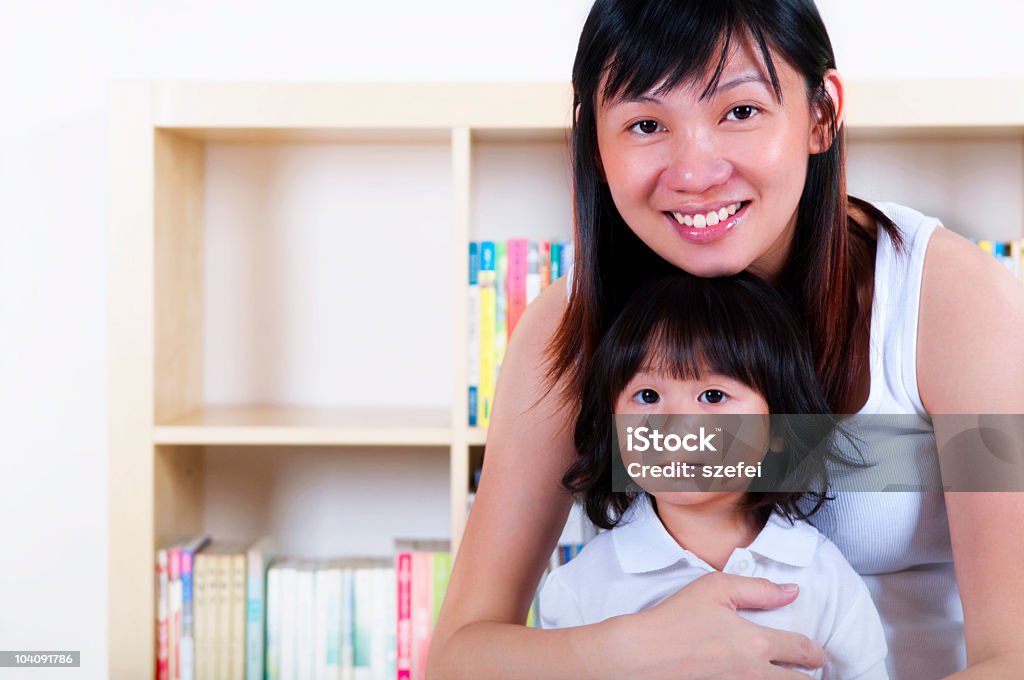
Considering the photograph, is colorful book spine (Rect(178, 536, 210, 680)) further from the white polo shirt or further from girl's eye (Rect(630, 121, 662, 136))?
girl's eye (Rect(630, 121, 662, 136))

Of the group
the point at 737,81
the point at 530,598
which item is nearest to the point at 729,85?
the point at 737,81

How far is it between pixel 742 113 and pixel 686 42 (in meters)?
0.05

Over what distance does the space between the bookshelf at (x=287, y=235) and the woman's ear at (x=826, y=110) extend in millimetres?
440

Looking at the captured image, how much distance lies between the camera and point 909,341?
0.65 m

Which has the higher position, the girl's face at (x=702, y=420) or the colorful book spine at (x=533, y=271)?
the colorful book spine at (x=533, y=271)

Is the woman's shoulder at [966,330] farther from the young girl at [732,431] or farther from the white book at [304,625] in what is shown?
A: the white book at [304,625]

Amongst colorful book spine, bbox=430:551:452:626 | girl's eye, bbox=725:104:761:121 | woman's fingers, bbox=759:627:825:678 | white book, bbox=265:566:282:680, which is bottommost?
white book, bbox=265:566:282:680

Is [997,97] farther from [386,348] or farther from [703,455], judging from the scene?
[386,348]

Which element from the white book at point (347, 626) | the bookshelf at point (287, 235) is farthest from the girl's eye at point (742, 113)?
the white book at point (347, 626)

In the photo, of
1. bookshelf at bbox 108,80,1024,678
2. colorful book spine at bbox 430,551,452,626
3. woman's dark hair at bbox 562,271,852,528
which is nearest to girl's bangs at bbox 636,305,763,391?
woman's dark hair at bbox 562,271,852,528

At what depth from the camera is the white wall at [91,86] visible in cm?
124

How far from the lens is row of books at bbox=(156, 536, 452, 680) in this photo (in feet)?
3.64

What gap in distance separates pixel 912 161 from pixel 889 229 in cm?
63

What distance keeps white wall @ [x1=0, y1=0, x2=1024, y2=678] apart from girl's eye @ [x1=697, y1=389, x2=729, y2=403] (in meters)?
0.74
